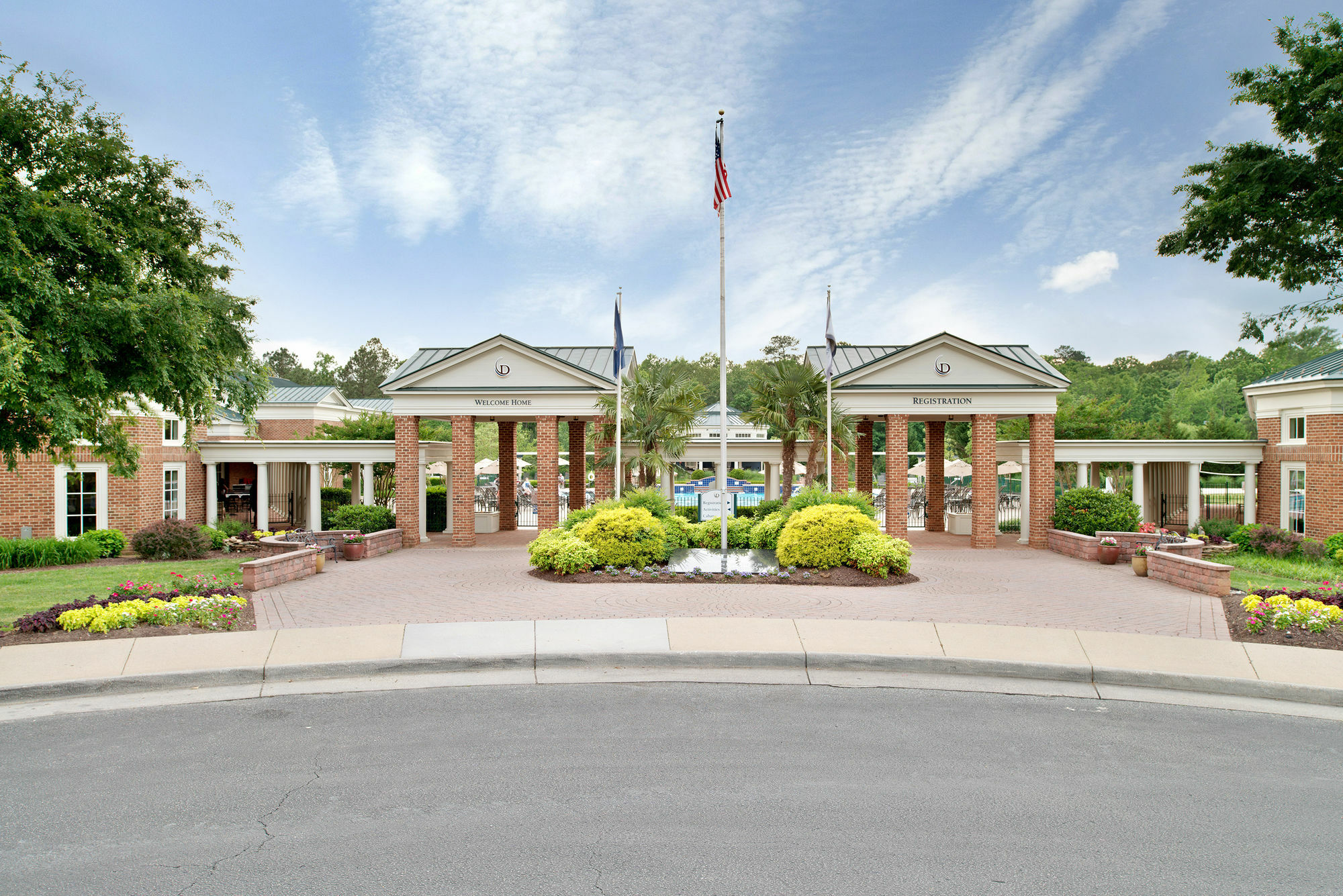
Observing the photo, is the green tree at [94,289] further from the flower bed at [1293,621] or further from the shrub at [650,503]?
the flower bed at [1293,621]

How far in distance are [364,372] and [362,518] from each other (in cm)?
7129

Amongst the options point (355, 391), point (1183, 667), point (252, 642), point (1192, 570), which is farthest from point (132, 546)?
point (355, 391)

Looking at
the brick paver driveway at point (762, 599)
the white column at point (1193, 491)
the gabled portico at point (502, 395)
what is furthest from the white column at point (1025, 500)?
the gabled portico at point (502, 395)

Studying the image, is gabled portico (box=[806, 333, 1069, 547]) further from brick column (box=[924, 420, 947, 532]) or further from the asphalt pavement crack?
the asphalt pavement crack

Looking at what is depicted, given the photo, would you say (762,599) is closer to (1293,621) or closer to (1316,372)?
(1293,621)

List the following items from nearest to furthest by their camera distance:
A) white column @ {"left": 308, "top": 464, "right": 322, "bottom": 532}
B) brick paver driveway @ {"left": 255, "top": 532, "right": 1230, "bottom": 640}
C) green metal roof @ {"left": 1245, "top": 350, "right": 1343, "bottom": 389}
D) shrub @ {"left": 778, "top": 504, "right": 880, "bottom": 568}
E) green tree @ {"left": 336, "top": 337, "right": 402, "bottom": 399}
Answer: brick paver driveway @ {"left": 255, "top": 532, "right": 1230, "bottom": 640}
shrub @ {"left": 778, "top": 504, "right": 880, "bottom": 568}
green metal roof @ {"left": 1245, "top": 350, "right": 1343, "bottom": 389}
white column @ {"left": 308, "top": 464, "right": 322, "bottom": 532}
green tree @ {"left": 336, "top": 337, "right": 402, "bottom": 399}

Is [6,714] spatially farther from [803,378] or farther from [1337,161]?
[1337,161]

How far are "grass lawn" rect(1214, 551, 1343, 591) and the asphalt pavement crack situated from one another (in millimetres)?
14621

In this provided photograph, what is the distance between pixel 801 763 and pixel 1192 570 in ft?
37.3

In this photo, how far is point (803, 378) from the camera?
74.2ft

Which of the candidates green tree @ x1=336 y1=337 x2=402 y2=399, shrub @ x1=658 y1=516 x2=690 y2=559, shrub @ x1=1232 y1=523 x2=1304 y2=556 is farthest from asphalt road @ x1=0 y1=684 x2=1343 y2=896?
green tree @ x1=336 y1=337 x2=402 y2=399

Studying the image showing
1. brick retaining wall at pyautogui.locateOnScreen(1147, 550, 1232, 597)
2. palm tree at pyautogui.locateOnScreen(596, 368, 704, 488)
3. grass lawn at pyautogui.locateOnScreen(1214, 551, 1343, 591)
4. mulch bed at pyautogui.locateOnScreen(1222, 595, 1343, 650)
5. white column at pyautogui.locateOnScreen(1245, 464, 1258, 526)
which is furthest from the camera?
white column at pyautogui.locateOnScreen(1245, 464, 1258, 526)

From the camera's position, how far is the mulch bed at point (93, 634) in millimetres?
9398

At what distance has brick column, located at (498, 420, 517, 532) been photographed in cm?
2817
